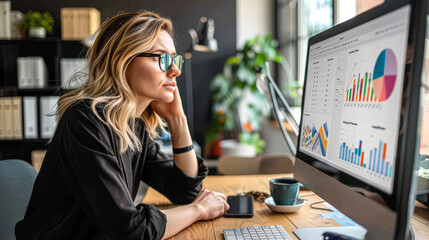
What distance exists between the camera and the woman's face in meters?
1.09

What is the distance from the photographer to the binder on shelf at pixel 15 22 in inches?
137

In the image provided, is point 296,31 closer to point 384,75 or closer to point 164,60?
point 164,60

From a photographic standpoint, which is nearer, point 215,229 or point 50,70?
point 215,229

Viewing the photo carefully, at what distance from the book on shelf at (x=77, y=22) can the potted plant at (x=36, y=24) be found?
0.66 feet

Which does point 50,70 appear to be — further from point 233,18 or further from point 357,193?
point 357,193

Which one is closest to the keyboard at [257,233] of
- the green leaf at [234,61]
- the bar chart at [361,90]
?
the bar chart at [361,90]

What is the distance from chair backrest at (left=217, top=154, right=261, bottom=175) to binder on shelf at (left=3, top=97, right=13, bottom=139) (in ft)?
7.73

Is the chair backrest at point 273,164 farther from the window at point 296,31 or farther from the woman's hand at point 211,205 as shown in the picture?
the window at point 296,31

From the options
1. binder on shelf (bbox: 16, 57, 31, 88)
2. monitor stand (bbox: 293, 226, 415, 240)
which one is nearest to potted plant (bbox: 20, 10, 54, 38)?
binder on shelf (bbox: 16, 57, 31, 88)

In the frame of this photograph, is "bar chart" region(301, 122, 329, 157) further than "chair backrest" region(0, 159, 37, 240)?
No

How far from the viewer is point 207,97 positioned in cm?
401

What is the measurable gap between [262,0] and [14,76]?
9.15ft

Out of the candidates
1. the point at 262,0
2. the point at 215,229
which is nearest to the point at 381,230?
the point at 215,229

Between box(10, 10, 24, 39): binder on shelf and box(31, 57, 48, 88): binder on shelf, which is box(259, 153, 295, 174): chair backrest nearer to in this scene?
box(31, 57, 48, 88): binder on shelf
